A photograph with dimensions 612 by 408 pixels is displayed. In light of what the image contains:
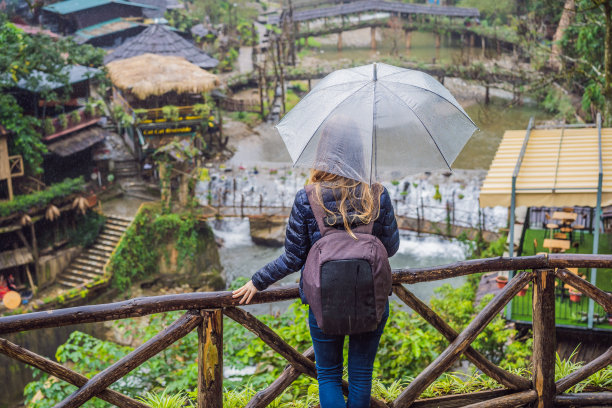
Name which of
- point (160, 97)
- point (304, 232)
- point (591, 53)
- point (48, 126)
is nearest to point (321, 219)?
point (304, 232)

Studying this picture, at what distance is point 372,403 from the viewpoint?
2727mm

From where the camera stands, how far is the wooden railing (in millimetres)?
2299

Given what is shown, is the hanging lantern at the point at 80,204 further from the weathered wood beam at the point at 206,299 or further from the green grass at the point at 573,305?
the weathered wood beam at the point at 206,299

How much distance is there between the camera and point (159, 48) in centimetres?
2441

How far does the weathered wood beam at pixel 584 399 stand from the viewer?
2961mm

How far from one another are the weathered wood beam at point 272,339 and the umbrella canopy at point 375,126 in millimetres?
650

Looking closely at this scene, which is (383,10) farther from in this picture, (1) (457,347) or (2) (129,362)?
(2) (129,362)

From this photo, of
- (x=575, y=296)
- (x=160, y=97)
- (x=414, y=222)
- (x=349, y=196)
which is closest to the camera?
(x=349, y=196)

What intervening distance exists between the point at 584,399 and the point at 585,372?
0.42 feet

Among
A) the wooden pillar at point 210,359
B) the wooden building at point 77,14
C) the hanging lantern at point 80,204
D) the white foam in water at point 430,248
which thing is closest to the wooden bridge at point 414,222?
the white foam in water at point 430,248

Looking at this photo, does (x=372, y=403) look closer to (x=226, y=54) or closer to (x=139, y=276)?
(x=139, y=276)

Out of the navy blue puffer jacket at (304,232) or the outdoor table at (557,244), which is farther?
the outdoor table at (557,244)

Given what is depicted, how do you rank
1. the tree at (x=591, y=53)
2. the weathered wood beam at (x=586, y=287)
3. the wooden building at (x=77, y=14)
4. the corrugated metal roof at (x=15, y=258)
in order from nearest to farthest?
the weathered wood beam at (x=586, y=287), the tree at (x=591, y=53), the corrugated metal roof at (x=15, y=258), the wooden building at (x=77, y=14)

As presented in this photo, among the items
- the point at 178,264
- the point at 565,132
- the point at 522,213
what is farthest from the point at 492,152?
the point at 565,132
